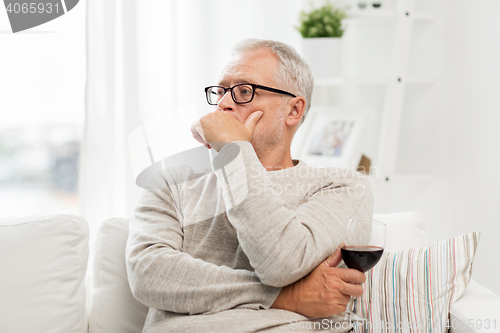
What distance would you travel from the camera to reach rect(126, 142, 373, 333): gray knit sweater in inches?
44.5

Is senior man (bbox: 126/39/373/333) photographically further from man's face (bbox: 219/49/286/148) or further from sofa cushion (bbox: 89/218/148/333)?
sofa cushion (bbox: 89/218/148/333)

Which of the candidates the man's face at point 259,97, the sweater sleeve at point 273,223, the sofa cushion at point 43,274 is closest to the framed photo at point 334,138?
the man's face at point 259,97

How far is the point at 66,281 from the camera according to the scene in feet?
4.81

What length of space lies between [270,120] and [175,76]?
3.18 feet

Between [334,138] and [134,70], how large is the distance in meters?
1.18

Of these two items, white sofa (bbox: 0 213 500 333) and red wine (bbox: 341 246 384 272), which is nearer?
red wine (bbox: 341 246 384 272)

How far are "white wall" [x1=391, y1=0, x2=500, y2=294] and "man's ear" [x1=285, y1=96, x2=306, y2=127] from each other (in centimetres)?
100

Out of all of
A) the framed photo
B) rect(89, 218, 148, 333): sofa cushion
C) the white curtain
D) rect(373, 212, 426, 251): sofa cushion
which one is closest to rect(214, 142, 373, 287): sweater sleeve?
rect(373, 212, 426, 251): sofa cushion

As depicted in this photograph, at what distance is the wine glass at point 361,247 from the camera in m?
1.04

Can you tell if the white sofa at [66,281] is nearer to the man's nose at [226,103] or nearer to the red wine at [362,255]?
the red wine at [362,255]

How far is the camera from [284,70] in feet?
4.99

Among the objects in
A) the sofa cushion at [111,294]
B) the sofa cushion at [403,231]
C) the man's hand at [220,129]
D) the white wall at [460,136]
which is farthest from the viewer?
the white wall at [460,136]

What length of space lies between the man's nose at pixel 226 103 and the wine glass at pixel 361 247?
1.88ft

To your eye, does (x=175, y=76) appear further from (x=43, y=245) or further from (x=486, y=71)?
(x=486, y=71)
